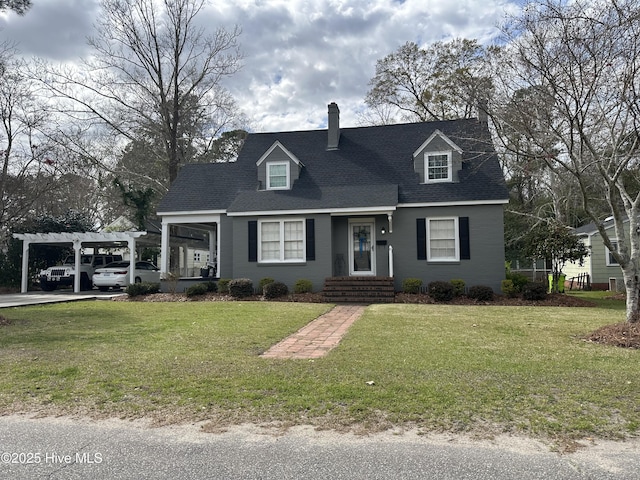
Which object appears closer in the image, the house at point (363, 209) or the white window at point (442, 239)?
the house at point (363, 209)

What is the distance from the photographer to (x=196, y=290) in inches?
660

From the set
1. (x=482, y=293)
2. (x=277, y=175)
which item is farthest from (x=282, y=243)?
(x=482, y=293)

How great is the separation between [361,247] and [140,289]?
8.52 m

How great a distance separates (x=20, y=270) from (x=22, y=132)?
7944 mm

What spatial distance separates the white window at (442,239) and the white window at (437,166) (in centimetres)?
183

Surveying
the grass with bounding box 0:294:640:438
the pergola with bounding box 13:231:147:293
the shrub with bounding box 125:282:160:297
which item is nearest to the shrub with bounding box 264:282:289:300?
the shrub with bounding box 125:282:160:297

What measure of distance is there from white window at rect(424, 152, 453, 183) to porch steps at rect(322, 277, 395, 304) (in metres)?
4.77

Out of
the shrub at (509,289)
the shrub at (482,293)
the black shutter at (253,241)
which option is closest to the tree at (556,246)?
the shrub at (509,289)

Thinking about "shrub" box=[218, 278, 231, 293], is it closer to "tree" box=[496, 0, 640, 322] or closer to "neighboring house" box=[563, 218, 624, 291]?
"tree" box=[496, 0, 640, 322]

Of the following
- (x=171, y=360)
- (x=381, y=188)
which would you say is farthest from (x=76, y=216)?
(x=171, y=360)

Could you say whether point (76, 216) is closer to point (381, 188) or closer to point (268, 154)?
point (268, 154)

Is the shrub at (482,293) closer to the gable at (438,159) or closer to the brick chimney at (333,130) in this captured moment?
the gable at (438,159)

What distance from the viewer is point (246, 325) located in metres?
9.70

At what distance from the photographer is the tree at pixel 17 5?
36.9ft
